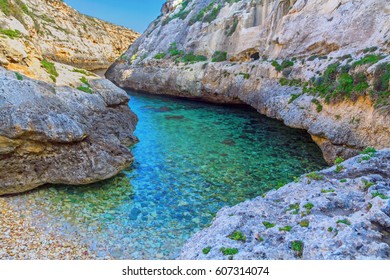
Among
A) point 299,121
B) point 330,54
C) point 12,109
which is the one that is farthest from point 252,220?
point 330,54

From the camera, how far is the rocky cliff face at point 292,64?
16484 millimetres

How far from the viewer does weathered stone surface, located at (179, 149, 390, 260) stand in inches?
262

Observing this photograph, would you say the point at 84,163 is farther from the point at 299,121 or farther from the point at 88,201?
the point at 299,121

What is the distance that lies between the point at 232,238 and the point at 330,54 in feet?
67.2

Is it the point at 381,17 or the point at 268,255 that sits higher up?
the point at 381,17

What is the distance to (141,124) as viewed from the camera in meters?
27.5

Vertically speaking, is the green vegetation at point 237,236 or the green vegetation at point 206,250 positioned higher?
the green vegetation at point 237,236

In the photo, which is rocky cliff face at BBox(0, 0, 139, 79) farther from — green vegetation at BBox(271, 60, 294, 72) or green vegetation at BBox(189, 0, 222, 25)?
green vegetation at BBox(271, 60, 294, 72)

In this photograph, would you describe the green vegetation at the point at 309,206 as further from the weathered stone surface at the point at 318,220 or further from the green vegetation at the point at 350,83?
the green vegetation at the point at 350,83

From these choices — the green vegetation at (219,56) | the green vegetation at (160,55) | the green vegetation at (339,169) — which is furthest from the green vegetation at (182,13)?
the green vegetation at (339,169)

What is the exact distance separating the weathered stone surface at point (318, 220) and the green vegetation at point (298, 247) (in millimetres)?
Answer: 28

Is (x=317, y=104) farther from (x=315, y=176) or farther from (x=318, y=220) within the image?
(x=318, y=220)

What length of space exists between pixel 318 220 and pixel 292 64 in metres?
21.1

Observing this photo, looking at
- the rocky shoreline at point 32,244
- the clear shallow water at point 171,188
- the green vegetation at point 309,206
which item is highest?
the green vegetation at point 309,206
